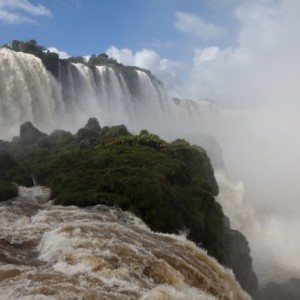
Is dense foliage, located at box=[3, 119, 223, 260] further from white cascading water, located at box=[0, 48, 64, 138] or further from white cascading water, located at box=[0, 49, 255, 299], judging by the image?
white cascading water, located at box=[0, 48, 64, 138]

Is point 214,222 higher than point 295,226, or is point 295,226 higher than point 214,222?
point 295,226

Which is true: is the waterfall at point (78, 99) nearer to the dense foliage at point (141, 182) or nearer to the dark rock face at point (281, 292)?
the dense foliage at point (141, 182)

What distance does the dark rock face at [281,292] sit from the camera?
29141mm

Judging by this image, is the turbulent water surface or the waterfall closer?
the turbulent water surface

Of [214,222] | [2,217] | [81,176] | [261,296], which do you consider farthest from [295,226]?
[2,217]

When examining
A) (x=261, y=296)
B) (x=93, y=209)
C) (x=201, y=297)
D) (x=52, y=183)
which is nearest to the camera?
(x=201, y=297)

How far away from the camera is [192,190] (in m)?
24.9

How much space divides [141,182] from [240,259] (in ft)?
36.6

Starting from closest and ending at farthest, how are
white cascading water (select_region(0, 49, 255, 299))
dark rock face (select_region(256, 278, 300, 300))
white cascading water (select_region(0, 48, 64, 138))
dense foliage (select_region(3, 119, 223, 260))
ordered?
1. white cascading water (select_region(0, 49, 255, 299))
2. dense foliage (select_region(3, 119, 223, 260))
3. dark rock face (select_region(256, 278, 300, 300))
4. white cascading water (select_region(0, 48, 64, 138))

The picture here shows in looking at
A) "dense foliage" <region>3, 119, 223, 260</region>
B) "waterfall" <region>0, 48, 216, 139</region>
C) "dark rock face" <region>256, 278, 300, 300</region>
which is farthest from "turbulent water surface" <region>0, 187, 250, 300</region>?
"waterfall" <region>0, 48, 216, 139</region>

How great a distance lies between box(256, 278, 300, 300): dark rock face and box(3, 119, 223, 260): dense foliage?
792 centimetres

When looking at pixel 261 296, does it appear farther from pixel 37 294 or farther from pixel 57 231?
pixel 37 294

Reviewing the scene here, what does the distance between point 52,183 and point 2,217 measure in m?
5.82

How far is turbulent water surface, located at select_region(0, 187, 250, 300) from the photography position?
31.9 ft
